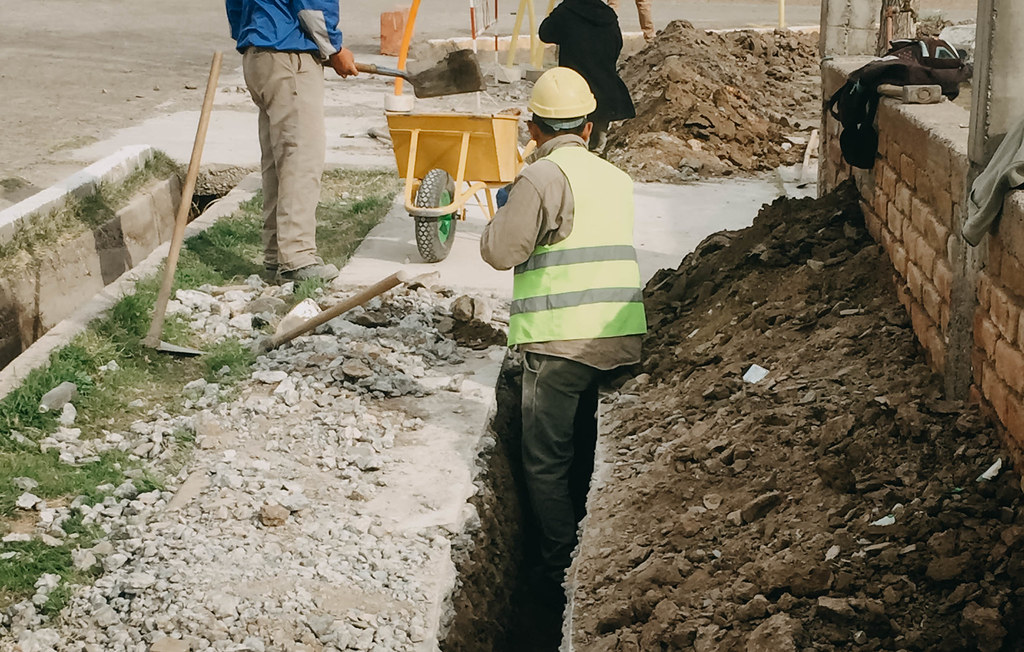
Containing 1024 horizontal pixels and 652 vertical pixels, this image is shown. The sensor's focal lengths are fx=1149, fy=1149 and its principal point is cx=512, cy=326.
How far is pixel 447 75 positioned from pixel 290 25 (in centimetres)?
107

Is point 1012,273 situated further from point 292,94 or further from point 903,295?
point 292,94

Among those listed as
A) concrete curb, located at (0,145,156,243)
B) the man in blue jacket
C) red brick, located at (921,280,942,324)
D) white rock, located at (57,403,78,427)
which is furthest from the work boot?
red brick, located at (921,280,942,324)

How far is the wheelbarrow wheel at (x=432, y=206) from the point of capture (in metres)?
7.16

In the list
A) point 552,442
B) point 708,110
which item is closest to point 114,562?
point 552,442

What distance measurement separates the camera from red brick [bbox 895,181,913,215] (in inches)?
183

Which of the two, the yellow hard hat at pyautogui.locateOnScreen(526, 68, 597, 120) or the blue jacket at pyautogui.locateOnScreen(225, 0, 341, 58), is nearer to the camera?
the yellow hard hat at pyautogui.locateOnScreen(526, 68, 597, 120)

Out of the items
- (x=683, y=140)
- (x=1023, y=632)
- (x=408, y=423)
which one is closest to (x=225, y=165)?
(x=683, y=140)

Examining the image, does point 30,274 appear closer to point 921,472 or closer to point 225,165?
point 225,165

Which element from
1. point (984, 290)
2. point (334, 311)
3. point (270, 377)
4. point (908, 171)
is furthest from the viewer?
point (334, 311)

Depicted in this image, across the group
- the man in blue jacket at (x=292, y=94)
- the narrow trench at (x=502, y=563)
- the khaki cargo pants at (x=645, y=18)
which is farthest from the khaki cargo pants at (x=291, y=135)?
the khaki cargo pants at (x=645, y=18)

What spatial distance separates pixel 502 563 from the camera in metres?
4.86

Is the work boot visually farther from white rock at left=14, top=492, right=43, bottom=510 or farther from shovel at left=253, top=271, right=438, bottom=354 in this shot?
white rock at left=14, top=492, right=43, bottom=510

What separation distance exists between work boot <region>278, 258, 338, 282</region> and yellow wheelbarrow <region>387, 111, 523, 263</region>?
2.00 feet

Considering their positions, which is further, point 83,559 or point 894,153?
point 894,153
